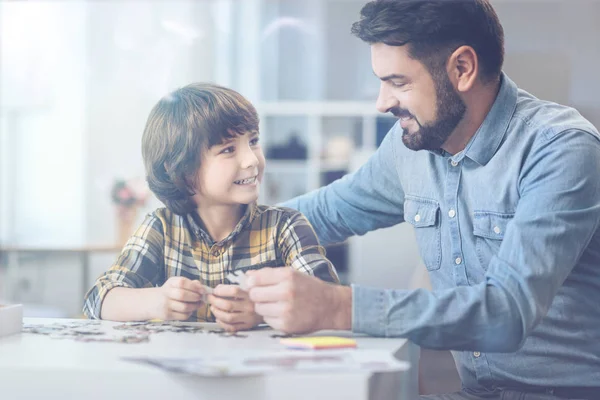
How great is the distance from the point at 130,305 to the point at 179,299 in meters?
0.09

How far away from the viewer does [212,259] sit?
4.01ft

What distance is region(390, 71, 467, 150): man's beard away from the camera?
122 cm

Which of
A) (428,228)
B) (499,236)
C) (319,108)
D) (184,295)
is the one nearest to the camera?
(184,295)

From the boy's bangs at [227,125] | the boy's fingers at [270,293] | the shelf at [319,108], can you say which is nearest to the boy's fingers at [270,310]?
the boy's fingers at [270,293]

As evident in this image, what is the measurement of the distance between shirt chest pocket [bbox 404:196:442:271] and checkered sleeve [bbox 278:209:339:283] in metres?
0.18

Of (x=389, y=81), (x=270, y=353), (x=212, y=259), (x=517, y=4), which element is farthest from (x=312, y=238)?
(x=517, y=4)

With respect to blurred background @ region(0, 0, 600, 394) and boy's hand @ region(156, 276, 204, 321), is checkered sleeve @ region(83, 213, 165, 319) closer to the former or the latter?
boy's hand @ region(156, 276, 204, 321)

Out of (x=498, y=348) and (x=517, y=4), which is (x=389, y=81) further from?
(x=517, y=4)

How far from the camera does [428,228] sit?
4.18ft

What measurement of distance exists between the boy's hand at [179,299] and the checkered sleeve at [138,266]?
0.12 metres

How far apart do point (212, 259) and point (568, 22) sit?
12.9ft

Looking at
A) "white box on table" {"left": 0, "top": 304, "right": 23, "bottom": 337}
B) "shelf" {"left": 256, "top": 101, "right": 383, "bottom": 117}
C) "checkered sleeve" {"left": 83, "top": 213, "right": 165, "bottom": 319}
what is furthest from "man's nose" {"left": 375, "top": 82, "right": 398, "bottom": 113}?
"shelf" {"left": 256, "top": 101, "right": 383, "bottom": 117}

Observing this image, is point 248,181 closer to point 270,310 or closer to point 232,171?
point 232,171

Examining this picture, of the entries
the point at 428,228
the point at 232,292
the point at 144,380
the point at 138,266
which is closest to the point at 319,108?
the point at 428,228
